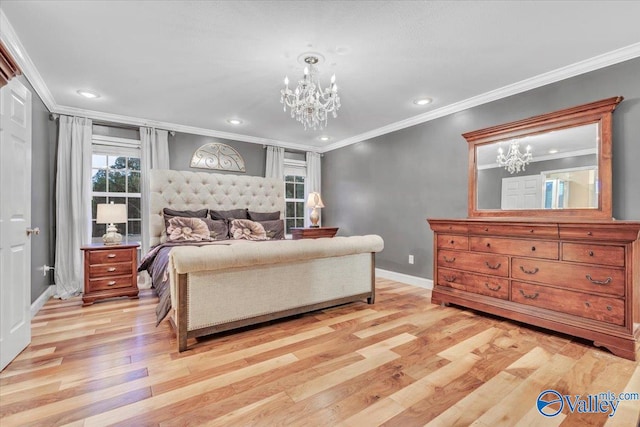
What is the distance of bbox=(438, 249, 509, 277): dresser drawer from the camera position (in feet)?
9.30

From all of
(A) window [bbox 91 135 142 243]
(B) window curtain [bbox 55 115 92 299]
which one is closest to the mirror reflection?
(A) window [bbox 91 135 142 243]

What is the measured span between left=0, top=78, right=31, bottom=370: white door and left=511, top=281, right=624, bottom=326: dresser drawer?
393cm

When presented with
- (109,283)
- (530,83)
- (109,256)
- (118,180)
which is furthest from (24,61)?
(530,83)

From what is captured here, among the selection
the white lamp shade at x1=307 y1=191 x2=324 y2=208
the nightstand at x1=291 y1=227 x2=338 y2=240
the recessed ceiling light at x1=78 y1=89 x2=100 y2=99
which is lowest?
the nightstand at x1=291 y1=227 x2=338 y2=240

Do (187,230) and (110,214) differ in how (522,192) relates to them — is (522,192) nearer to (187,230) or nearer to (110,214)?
(187,230)

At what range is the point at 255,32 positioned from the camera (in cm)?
222

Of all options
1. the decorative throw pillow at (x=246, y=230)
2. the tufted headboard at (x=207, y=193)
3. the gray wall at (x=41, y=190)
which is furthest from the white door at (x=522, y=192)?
the gray wall at (x=41, y=190)

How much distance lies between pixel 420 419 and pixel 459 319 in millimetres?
1634

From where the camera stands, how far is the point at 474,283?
9.97ft

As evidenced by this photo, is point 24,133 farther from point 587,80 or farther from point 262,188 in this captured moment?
point 587,80

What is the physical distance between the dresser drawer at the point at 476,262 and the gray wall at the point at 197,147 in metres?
3.40

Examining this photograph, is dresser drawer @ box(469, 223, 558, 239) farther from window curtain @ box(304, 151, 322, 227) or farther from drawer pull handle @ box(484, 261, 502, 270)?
window curtain @ box(304, 151, 322, 227)

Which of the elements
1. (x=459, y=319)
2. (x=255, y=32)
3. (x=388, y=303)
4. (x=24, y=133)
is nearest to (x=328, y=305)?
(x=388, y=303)

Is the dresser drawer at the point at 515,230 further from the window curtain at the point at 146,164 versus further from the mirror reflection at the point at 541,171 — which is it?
the window curtain at the point at 146,164
